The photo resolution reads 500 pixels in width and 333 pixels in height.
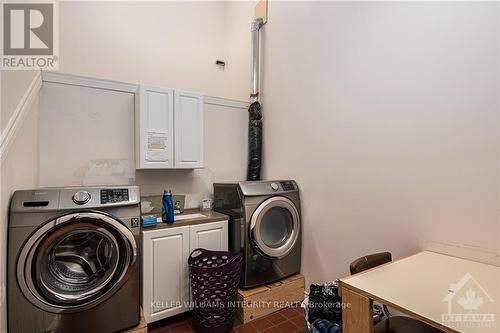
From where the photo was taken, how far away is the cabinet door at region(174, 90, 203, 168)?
2.29 m

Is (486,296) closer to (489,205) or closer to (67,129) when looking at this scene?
(489,205)

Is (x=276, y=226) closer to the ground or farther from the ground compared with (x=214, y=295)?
farther from the ground

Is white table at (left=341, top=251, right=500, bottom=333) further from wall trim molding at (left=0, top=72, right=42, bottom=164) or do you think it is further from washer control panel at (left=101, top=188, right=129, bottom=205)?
wall trim molding at (left=0, top=72, right=42, bottom=164)

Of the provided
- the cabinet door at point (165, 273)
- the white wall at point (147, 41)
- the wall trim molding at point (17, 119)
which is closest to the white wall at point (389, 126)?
the cabinet door at point (165, 273)

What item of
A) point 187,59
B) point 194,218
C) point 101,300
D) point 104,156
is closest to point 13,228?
point 101,300

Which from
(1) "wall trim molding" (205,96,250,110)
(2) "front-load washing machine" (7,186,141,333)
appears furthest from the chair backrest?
(1) "wall trim molding" (205,96,250,110)

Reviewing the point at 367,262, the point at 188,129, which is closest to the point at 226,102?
the point at 188,129

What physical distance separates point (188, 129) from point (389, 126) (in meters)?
1.65

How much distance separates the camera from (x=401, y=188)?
1.66 metres

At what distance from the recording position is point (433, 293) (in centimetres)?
99

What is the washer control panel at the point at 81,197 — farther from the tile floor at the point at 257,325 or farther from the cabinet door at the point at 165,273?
the tile floor at the point at 257,325

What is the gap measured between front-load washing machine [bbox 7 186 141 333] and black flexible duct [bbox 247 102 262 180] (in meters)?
1.35

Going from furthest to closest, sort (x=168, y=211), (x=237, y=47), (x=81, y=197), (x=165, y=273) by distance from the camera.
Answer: (x=237, y=47) → (x=168, y=211) → (x=165, y=273) → (x=81, y=197)

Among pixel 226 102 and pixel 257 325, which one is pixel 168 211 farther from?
pixel 226 102
